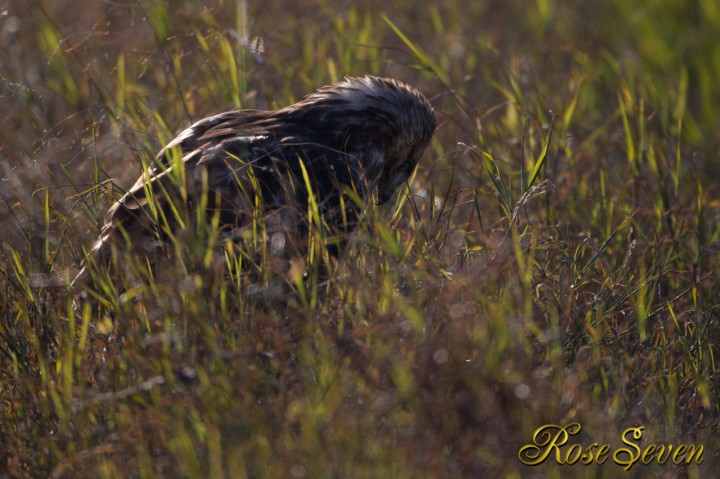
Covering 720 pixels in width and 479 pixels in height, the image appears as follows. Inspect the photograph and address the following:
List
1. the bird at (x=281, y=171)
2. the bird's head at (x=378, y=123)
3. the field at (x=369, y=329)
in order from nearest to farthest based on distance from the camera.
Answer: the field at (x=369, y=329) < the bird at (x=281, y=171) < the bird's head at (x=378, y=123)

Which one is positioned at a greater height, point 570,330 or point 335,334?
point 335,334

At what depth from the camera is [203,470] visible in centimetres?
241

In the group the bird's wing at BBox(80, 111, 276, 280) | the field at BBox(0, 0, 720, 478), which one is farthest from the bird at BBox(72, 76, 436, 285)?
the field at BBox(0, 0, 720, 478)

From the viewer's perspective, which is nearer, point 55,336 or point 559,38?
point 55,336

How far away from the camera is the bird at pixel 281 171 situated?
3080 millimetres

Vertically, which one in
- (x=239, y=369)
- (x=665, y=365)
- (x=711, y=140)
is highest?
(x=239, y=369)

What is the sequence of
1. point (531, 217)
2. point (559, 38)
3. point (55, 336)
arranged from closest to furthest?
1. point (55, 336)
2. point (531, 217)
3. point (559, 38)

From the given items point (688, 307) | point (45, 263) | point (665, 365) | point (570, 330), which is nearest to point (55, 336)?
point (45, 263)

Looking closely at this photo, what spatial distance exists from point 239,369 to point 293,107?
57.7 inches

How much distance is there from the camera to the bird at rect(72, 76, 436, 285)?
3.08 meters

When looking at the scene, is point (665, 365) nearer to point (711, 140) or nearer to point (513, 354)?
point (513, 354)

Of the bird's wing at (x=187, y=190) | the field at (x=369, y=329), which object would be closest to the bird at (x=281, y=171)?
the bird's wing at (x=187, y=190)

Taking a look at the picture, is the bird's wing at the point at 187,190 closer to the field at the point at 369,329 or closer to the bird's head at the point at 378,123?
the field at the point at 369,329

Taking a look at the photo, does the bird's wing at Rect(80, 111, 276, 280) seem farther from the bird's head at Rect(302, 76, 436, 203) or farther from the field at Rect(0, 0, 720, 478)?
the bird's head at Rect(302, 76, 436, 203)
